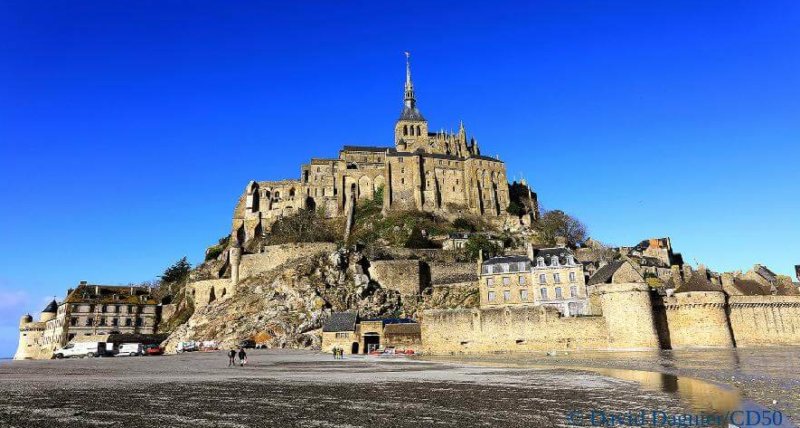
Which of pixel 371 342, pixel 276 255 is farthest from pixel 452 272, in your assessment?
pixel 276 255

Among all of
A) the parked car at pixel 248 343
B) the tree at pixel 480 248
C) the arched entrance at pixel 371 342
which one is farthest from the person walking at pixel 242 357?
the tree at pixel 480 248

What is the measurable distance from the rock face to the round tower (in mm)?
22705

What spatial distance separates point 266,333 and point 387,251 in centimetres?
1936

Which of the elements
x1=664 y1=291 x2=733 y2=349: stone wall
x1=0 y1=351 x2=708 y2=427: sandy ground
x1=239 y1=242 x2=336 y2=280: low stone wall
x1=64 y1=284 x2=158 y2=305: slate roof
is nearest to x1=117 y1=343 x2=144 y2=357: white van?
x1=239 y1=242 x2=336 y2=280: low stone wall

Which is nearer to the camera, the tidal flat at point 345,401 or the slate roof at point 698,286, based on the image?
the tidal flat at point 345,401

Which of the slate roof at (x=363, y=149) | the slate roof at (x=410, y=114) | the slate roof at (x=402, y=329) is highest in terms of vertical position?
the slate roof at (x=410, y=114)

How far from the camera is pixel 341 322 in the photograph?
47906 mm

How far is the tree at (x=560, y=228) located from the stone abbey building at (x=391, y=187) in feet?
23.3

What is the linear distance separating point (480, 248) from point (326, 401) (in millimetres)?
52938

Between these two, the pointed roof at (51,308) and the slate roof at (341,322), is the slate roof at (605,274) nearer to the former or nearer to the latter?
the slate roof at (341,322)

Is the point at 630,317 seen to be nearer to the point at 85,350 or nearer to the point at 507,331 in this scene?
the point at 507,331

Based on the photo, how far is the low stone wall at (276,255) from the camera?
213 feet

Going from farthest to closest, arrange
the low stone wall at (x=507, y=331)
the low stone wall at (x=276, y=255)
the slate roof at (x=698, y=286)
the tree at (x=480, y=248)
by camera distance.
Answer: the tree at (x=480, y=248)
the low stone wall at (x=276, y=255)
the slate roof at (x=698, y=286)
the low stone wall at (x=507, y=331)

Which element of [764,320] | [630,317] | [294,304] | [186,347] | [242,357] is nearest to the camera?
[242,357]
